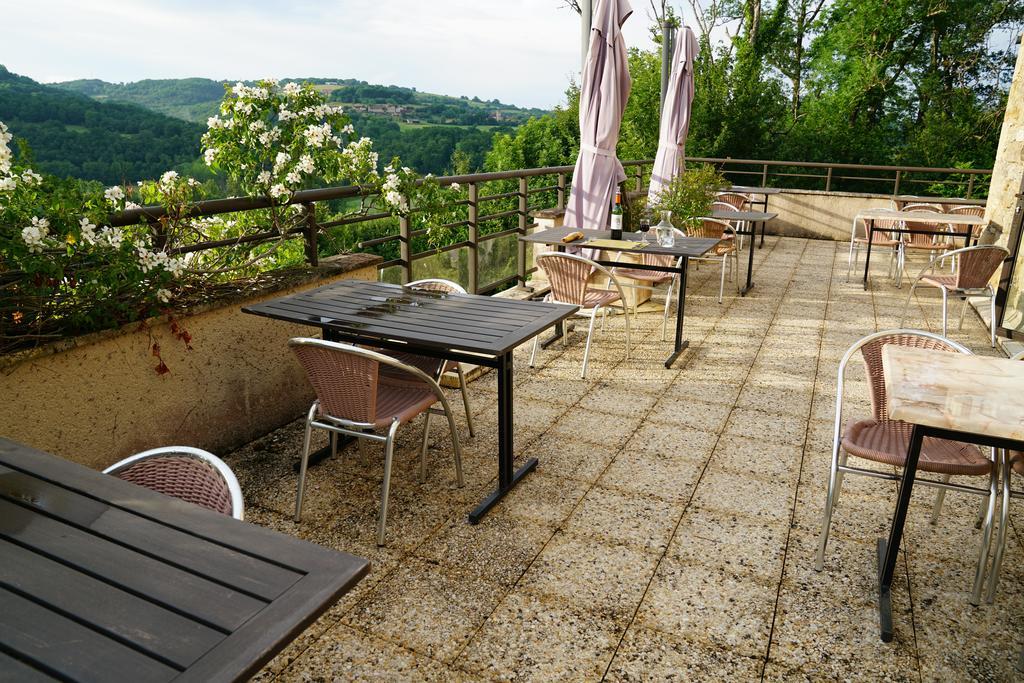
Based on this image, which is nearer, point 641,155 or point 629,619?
point 629,619

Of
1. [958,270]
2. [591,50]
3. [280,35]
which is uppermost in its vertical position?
[280,35]

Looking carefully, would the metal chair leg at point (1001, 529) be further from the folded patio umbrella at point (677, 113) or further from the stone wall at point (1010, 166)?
the folded patio umbrella at point (677, 113)

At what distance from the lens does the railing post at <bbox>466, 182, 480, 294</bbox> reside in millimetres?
5227

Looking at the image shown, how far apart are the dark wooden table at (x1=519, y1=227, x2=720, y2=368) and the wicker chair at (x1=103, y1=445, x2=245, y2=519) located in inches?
124

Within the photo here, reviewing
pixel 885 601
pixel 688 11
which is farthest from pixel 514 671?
pixel 688 11

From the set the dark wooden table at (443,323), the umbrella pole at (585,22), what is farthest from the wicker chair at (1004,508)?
the umbrella pole at (585,22)

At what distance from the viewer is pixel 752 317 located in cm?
557

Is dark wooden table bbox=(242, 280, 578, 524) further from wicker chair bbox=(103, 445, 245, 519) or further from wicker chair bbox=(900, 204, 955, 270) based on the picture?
wicker chair bbox=(900, 204, 955, 270)

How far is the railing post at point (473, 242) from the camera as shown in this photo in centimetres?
523

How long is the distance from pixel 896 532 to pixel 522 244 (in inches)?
159

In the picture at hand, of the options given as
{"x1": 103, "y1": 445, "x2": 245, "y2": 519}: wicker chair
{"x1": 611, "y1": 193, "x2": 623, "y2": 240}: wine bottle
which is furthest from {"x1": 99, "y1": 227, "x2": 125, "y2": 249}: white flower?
{"x1": 611, "y1": 193, "x2": 623, "y2": 240}: wine bottle

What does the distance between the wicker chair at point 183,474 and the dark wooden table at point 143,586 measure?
294 mm

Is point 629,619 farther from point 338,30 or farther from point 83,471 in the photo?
point 338,30

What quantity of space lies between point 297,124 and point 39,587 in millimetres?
2618
